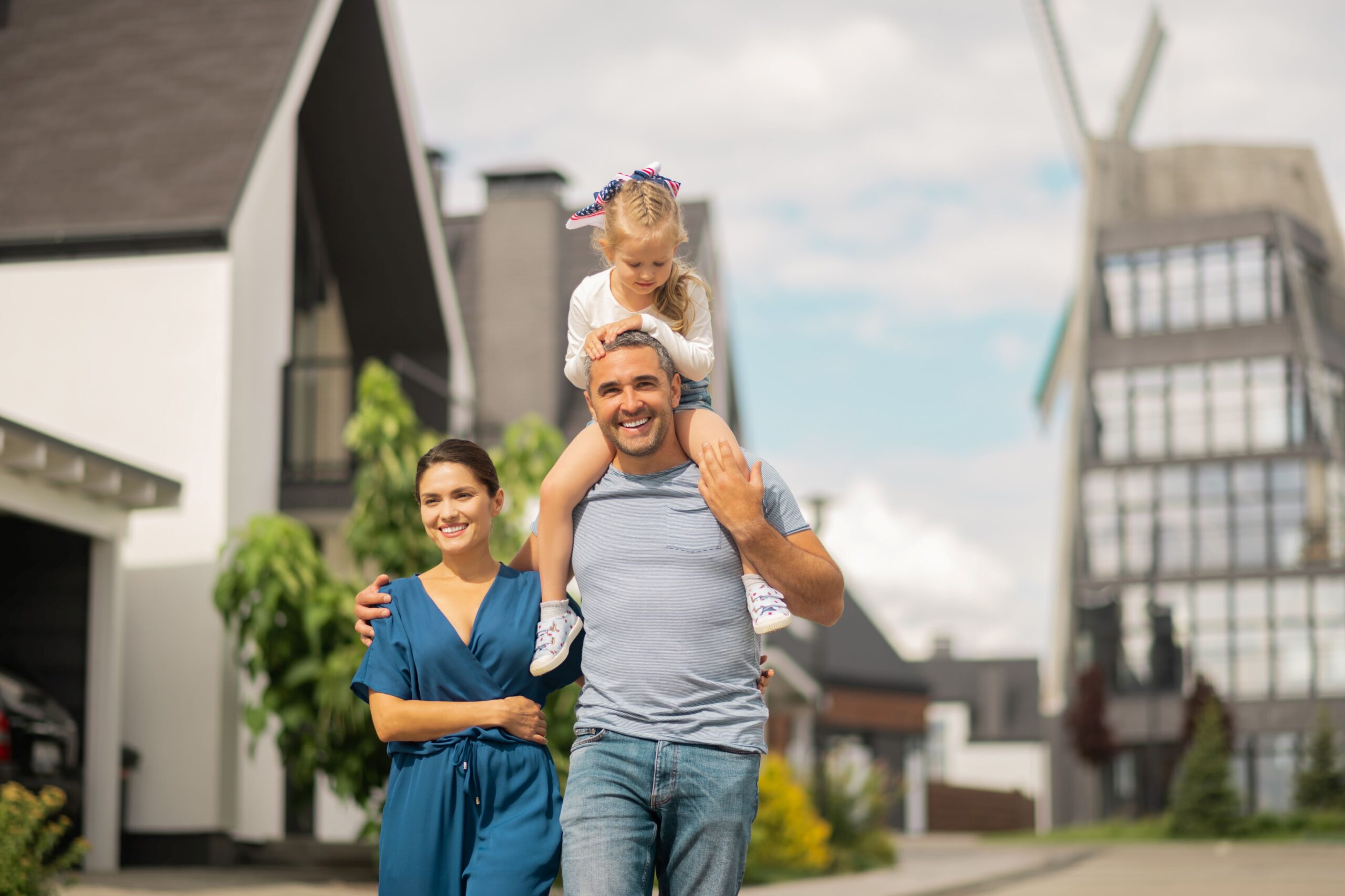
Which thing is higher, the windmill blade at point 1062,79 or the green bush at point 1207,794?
the windmill blade at point 1062,79

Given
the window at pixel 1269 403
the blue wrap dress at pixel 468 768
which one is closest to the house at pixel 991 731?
the window at pixel 1269 403

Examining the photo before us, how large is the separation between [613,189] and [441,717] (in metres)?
1.29

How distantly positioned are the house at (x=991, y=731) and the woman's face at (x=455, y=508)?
54986mm

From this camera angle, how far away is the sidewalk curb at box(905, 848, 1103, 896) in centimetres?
1755

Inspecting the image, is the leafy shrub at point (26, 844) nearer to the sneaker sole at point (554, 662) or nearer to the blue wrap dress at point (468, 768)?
the blue wrap dress at point (468, 768)

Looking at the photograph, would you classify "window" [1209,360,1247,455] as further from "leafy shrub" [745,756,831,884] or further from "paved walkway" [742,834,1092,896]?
"leafy shrub" [745,756,831,884]

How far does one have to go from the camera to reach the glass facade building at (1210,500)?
50.6 meters

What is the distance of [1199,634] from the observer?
5138 cm

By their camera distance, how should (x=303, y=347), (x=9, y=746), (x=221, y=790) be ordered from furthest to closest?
1. (x=303, y=347)
2. (x=221, y=790)
3. (x=9, y=746)

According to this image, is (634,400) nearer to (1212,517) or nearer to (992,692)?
(1212,517)

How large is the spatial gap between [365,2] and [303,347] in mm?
3790

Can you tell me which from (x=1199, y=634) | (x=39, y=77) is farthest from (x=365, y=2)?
(x=1199, y=634)

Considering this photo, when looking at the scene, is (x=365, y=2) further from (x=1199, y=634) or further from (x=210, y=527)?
(x=1199, y=634)

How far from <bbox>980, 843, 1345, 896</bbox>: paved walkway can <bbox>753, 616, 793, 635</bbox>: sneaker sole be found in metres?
14.5
